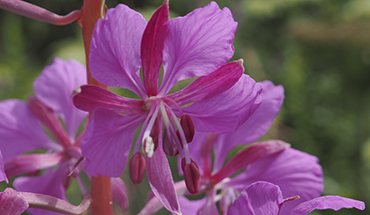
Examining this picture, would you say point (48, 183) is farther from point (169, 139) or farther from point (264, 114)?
point (264, 114)

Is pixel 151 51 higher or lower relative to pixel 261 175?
higher

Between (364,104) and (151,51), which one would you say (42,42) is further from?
(151,51)

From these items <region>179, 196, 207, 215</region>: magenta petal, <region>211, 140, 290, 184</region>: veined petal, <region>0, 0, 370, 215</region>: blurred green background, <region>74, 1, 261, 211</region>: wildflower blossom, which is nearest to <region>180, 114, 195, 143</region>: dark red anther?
<region>74, 1, 261, 211</region>: wildflower blossom

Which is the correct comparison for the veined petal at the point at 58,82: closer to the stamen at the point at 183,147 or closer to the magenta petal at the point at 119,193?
the magenta petal at the point at 119,193

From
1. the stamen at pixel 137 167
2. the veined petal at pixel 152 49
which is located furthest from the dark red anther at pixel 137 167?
the veined petal at pixel 152 49

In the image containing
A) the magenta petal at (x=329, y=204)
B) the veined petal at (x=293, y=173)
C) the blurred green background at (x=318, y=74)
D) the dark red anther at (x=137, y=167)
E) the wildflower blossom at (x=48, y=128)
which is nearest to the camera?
the magenta petal at (x=329, y=204)

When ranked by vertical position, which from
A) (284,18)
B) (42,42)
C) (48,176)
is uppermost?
(48,176)

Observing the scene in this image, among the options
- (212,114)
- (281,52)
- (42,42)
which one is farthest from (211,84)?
(42,42)

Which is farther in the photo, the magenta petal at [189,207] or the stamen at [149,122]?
the magenta petal at [189,207]
